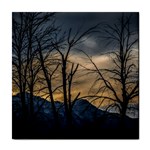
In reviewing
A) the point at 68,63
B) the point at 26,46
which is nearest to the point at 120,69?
the point at 68,63

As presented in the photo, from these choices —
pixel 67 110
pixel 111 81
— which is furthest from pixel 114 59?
pixel 67 110

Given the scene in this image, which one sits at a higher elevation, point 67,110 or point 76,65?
point 76,65

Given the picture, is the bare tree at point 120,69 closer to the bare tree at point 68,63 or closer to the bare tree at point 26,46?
the bare tree at point 68,63

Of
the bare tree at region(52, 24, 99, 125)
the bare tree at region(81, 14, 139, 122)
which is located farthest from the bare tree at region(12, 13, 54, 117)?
the bare tree at region(81, 14, 139, 122)

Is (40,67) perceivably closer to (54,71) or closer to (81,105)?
(54,71)

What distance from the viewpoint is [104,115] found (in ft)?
20.7

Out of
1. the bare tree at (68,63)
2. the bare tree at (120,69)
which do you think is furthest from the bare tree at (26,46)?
the bare tree at (120,69)

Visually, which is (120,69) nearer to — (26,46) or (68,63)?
(68,63)

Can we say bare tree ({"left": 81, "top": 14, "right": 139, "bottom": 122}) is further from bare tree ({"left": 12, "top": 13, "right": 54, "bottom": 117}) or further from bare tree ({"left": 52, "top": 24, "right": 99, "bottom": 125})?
bare tree ({"left": 12, "top": 13, "right": 54, "bottom": 117})
